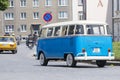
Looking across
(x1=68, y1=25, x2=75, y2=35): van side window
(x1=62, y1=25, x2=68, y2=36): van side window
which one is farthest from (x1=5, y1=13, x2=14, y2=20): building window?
(x1=68, y1=25, x2=75, y2=35): van side window

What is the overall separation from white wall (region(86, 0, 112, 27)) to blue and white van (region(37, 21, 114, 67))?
34.6 m

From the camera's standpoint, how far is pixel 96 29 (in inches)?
1003

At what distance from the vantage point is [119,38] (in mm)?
60250

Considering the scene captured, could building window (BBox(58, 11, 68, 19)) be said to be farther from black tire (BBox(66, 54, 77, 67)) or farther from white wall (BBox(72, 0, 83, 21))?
black tire (BBox(66, 54, 77, 67))

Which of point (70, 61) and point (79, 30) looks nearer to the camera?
point (79, 30)

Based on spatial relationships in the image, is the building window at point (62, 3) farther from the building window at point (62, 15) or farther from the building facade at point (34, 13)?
the building window at point (62, 15)

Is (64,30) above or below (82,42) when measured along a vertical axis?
above

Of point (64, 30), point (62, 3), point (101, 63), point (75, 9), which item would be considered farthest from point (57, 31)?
point (62, 3)

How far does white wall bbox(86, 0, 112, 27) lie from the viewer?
6081 centimetres

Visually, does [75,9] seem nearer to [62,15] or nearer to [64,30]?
[62,15]

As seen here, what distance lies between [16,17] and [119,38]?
2121 inches

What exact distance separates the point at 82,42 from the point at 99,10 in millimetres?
36910

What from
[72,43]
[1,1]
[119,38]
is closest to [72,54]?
[72,43]

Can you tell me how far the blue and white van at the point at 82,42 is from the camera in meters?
24.8
